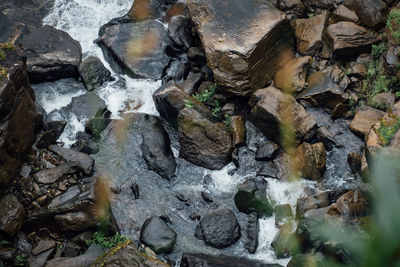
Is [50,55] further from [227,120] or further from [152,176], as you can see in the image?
[227,120]

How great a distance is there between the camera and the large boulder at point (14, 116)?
23.0 feet

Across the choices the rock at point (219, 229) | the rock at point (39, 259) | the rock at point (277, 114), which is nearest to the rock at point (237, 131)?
the rock at point (277, 114)

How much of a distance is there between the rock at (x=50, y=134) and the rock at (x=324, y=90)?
5462mm

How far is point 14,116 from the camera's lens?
7305 mm

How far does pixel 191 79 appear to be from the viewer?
926 cm

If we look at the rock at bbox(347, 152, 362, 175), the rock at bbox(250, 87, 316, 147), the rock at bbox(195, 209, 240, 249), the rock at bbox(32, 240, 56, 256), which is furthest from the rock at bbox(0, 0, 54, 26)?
the rock at bbox(347, 152, 362, 175)

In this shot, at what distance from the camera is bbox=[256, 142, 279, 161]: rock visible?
800cm

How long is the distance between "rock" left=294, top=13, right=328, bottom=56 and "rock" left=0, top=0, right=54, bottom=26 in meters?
7.29

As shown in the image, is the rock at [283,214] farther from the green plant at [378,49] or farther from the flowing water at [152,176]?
the green plant at [378,49]

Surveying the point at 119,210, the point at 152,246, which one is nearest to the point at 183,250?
the point at 152,246

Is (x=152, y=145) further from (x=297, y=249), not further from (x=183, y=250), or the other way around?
(x=297, y=249)

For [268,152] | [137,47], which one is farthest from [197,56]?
[268,152]

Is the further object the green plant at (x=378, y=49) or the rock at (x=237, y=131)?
the green plant at (x=378, y=49)

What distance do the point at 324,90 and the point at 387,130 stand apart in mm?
1763
